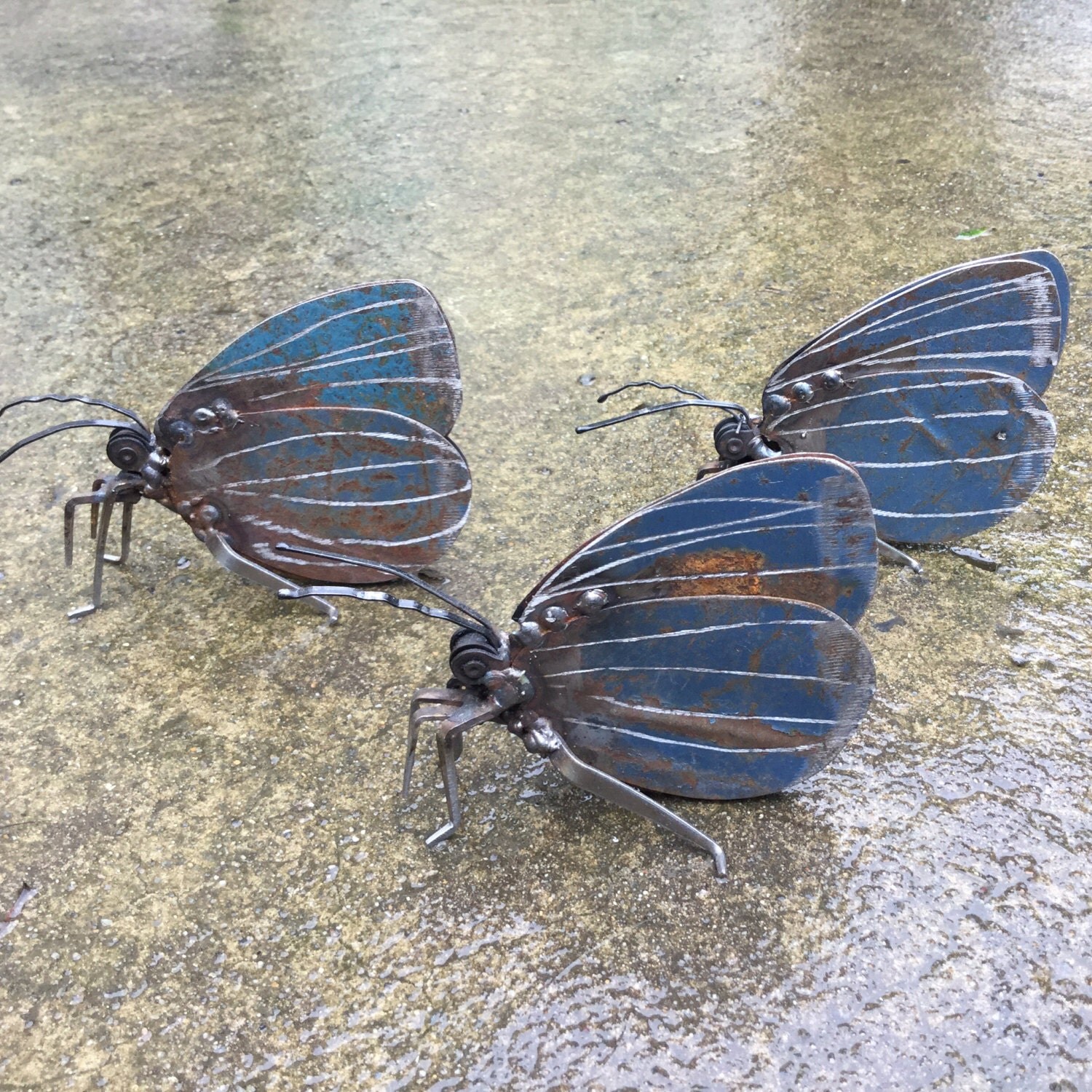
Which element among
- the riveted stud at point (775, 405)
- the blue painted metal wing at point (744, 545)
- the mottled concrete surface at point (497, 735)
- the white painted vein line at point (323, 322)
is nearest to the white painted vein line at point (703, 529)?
the blue painted metal wing at point (744, 545)

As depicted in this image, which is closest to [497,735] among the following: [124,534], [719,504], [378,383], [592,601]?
[592,601]

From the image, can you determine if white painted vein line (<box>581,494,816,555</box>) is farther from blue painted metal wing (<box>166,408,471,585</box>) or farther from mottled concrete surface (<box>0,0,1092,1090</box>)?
blue painted metal wing (<box>166,408,471,585</box>)

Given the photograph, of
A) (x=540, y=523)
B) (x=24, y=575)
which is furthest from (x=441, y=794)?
(x=24, y=575)

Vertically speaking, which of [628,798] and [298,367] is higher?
[298,367]

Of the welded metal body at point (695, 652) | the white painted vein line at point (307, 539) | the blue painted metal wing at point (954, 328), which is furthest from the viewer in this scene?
the white painted vein line at point (307, 539)

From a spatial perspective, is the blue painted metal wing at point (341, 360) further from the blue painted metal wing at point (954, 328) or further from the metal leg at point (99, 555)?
the blue painted metal wing at point (954, 328)

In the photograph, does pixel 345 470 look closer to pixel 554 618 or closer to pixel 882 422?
pixel 554 618

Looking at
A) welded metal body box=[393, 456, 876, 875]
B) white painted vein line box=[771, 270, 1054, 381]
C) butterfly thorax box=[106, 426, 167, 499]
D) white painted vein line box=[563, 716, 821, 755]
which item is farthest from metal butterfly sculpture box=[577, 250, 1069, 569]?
butterfly thorax box=[106, 426, 167, 499]

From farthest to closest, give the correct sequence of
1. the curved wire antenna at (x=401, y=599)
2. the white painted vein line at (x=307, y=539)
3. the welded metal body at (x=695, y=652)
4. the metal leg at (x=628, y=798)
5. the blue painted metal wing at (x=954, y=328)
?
the white painted vein line at (x=307, y=539) → the blue painted metal wing at (x=954, y=328) → the metal leg at (x=628, y=798) → the welded metal body at (x=695, y=652) → the curved wire antenna at (x=401, y=599)
